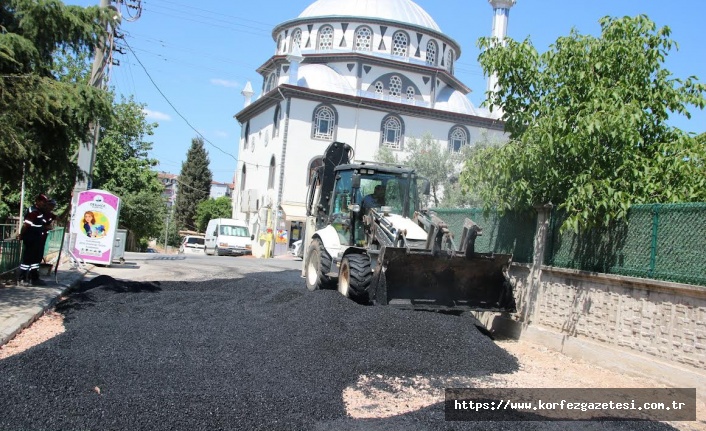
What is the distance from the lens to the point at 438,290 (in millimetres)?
10156

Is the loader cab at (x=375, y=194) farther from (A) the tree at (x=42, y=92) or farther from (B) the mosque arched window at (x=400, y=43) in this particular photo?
(B) the mosque arched window at (x=400, y=43)

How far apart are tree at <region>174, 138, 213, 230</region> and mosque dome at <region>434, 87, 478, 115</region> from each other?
31906 millimetres

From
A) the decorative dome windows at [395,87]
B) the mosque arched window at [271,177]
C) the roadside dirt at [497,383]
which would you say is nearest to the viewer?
the roadside dirt at [497,383]

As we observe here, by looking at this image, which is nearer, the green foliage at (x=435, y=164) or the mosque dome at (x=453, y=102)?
the green foliage at (x=435, y=164)

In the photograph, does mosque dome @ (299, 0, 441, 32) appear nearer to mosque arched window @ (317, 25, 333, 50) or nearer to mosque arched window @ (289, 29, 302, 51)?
mosque arched window @ (317, 25, 333, 50)

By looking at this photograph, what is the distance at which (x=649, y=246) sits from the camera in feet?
27.2

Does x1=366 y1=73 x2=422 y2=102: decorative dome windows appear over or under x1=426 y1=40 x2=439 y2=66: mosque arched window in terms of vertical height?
under

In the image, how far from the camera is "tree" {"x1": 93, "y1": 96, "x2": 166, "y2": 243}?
3297cm

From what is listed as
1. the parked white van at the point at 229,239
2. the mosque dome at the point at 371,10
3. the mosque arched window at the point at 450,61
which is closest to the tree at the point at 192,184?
the mosque dome at the point at 371,10

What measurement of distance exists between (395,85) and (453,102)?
187 inches

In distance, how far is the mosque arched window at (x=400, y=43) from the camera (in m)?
47.6

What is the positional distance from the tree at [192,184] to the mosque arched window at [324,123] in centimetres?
2890

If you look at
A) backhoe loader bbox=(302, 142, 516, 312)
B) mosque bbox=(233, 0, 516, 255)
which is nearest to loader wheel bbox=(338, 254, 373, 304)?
backhoe loader bbox=(302, 142, 516, 312)

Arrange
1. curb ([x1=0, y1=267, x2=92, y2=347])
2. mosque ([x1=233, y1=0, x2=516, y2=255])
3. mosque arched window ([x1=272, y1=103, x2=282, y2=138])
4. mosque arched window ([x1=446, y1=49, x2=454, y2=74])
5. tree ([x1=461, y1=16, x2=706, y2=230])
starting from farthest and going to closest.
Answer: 1. mosque arched window ([x1=446, y1=49, x2=454, y2=74])
2. mosque arched window ([x1=272, y1=103, x2=282, y2=138])
3. mosque ([x1=233, y1=0, x2=516, y2=255])
4. tree ([x1=461, y1=16, x2=706, y2=230])
5. curb ([x1=0, y1=267, x2=92, y2=347])
